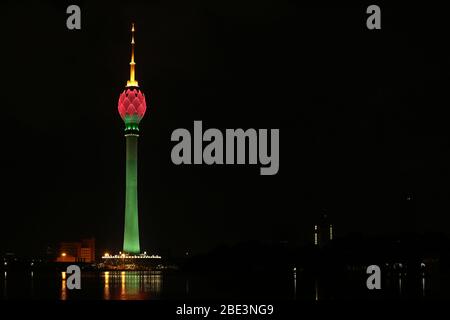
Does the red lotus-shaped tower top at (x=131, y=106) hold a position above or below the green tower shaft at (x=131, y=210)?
above

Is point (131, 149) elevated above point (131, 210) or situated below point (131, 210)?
above

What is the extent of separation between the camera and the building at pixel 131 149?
593ft

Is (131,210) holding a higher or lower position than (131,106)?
lower

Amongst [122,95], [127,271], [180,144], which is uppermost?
[122,95]

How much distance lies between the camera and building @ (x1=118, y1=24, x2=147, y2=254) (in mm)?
180750

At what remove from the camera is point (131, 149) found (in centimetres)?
18788

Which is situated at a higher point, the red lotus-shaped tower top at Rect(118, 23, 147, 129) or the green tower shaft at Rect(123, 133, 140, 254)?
the red lotus-shaped tower top at Rect(118, 23, 147, 129)
